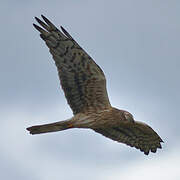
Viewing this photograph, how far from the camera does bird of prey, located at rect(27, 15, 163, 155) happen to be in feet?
49.8

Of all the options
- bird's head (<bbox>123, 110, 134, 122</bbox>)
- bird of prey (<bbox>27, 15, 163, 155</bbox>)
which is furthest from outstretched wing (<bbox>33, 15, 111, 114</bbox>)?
bird's head (<bbox>123, 110, 134, 122</bbox>)

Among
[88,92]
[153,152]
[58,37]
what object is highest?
[58,37]

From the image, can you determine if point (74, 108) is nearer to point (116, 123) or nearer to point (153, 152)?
point (116, 123)

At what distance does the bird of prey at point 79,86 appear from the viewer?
15.2 metres

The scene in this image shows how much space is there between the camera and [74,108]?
1556 centimetres

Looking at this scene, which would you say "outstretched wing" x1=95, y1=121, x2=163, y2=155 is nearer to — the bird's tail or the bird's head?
the bird's head

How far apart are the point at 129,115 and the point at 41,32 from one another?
8.93 feet

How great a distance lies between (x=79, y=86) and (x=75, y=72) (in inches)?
12.9

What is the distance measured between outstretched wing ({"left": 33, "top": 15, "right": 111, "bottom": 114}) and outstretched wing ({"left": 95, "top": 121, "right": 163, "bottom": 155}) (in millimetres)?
1058

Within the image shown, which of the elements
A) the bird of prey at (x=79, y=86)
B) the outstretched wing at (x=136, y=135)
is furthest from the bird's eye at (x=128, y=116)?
the outstretched wing at (x=136, y=135)

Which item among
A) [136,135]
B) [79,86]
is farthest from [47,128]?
[136,135]

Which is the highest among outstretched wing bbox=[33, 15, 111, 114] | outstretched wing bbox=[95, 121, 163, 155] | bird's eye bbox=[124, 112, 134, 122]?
outstretched wing bbox=[33, 15, 111, 114]

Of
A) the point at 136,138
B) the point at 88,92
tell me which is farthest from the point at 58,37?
the point at 136,138

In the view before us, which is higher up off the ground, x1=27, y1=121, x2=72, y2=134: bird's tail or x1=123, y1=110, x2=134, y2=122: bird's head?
x1=123, y1=110, x2=134, y2=122: bird's head
